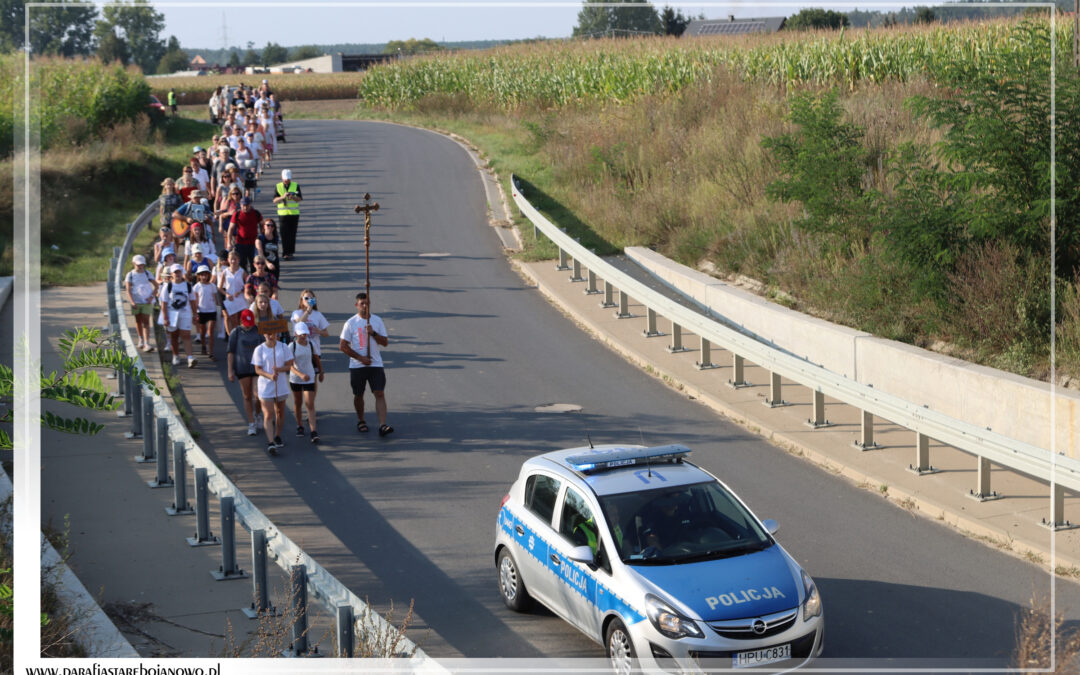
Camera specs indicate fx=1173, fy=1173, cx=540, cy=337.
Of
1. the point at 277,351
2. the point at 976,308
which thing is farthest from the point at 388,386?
the point at 976,308

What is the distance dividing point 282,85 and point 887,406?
235 feet

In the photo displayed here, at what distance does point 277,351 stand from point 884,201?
29.5 ft

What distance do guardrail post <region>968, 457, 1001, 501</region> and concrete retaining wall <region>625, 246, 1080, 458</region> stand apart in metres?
0.95

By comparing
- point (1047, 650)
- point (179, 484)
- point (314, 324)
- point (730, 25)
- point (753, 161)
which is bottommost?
point (1047, 650)

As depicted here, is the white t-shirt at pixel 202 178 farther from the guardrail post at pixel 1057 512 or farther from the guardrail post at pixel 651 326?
the guardrail post at pixel 1057 512

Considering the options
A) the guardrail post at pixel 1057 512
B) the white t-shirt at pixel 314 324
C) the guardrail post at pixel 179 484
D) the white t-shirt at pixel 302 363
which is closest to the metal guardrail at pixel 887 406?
the guardrail post at pixel 1057 512

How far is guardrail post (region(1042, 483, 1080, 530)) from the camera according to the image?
35.0ft

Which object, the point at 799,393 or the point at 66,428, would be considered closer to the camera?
the point at 66,428

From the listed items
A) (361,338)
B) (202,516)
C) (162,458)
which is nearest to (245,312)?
(361,338)

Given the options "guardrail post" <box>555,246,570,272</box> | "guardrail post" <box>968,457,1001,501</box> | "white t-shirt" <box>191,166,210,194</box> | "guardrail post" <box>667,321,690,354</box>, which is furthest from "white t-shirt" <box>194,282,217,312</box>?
"guardrail post" <box>968,457,1001,501</box>

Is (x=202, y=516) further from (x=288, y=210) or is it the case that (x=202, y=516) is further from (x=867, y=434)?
(x=288, y=210)

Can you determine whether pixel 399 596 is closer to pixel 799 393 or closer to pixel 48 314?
pixel 799 393

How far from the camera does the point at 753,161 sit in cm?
2403

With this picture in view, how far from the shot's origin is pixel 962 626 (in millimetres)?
9125
